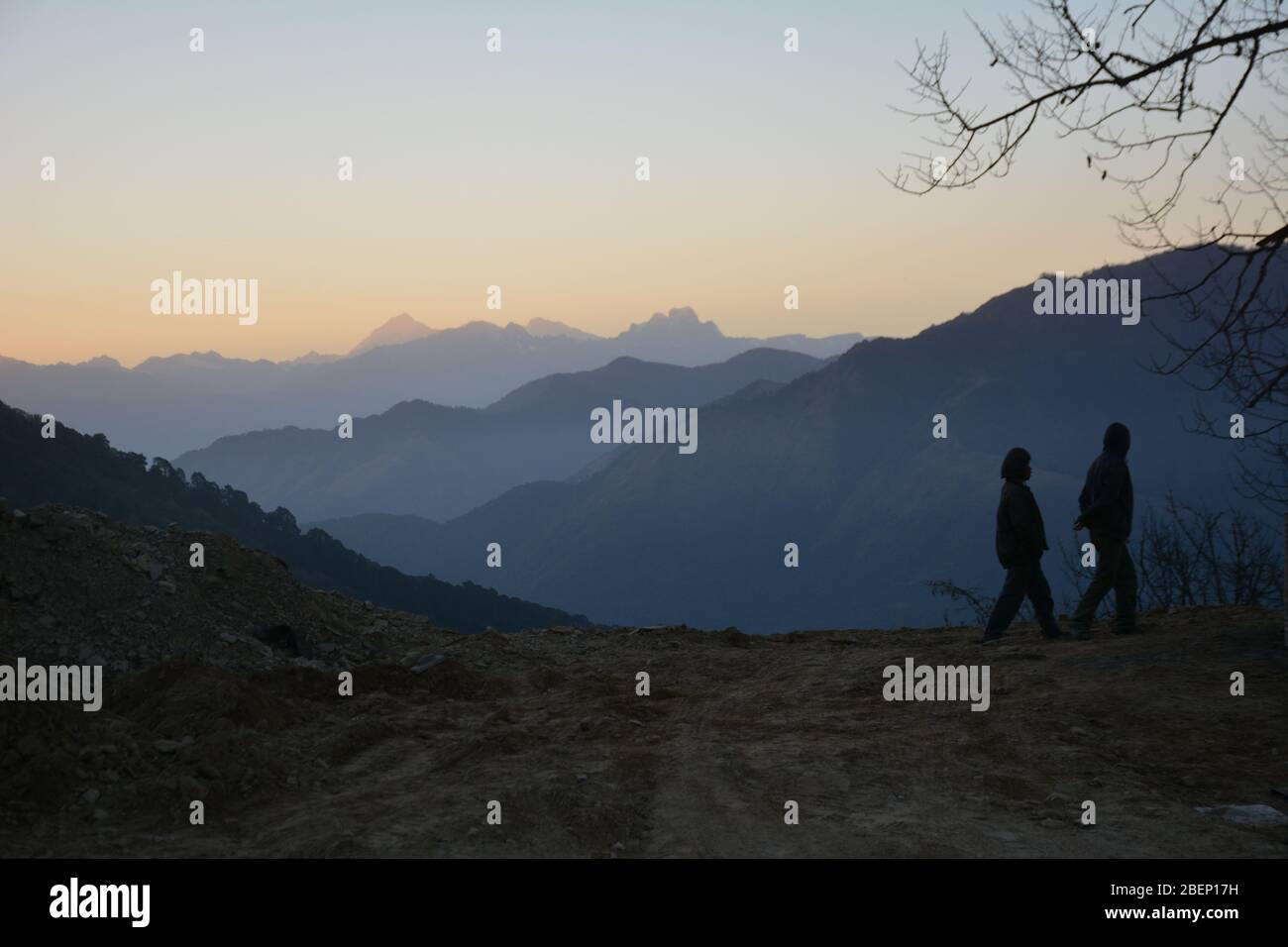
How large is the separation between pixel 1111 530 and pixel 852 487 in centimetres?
14695

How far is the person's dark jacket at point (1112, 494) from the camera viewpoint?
10.6 metres

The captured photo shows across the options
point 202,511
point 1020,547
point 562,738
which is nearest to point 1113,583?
point 1020,547

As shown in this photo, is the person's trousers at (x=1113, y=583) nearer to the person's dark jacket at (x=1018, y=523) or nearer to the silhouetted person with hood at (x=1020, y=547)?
the silhouetted person with hood at (x=1020, y=547)

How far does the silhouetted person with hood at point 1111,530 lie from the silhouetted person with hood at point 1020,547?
381 millimetres

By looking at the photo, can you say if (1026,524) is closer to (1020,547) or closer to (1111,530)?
(1020,547)

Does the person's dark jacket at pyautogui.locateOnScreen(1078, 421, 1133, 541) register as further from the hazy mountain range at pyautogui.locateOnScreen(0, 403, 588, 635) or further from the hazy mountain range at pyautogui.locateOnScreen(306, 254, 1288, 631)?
the hazy mountain range at pyautogui.locateOnScreen(306, 254, 1288, 631)

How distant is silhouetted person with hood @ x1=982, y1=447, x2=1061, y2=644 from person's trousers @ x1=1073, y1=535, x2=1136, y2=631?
0.36 m

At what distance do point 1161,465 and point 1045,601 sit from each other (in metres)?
130

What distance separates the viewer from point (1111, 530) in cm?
1066

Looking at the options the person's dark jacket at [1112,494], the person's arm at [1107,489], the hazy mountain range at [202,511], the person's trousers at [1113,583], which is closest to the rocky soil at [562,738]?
the person's trousers at [1113,583]

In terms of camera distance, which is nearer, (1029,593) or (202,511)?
(1029,593)

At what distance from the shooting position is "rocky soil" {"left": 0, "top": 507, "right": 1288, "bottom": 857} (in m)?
5.62

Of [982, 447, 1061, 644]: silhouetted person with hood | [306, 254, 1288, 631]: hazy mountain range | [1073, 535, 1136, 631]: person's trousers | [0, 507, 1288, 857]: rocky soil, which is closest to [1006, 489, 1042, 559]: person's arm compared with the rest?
[982, 447, 1061, 644]: silhouetted person with hood
